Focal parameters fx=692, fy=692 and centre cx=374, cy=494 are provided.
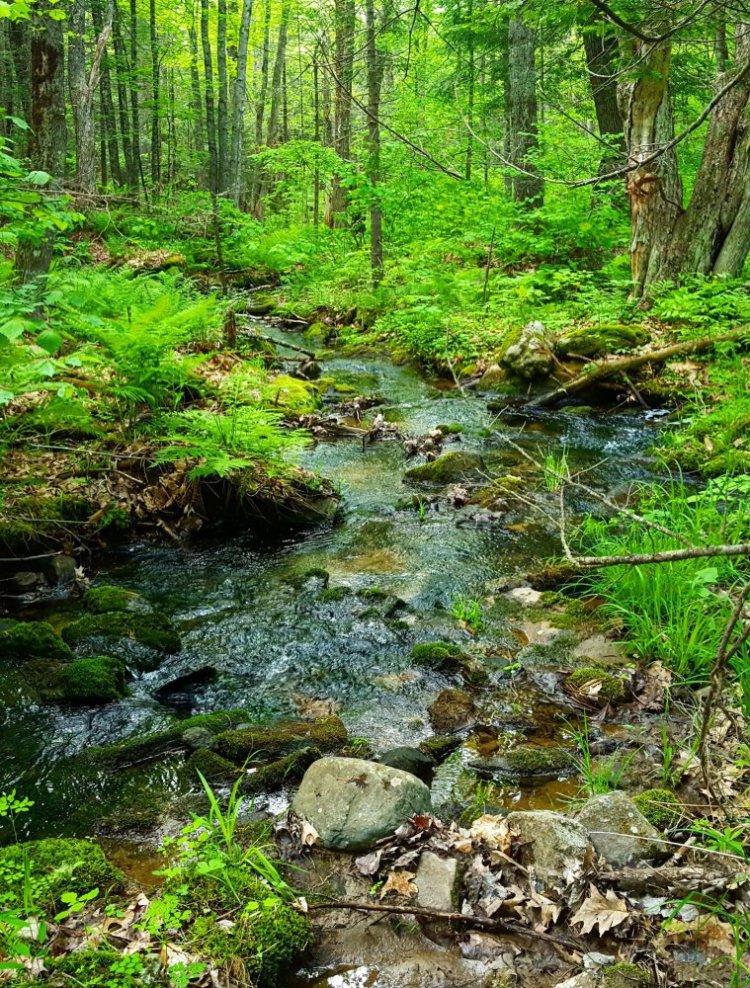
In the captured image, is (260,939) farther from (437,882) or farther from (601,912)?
(601,912)

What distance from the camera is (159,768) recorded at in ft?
12.1

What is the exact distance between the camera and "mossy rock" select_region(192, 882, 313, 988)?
7.73ft

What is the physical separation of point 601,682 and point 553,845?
158 centimetres

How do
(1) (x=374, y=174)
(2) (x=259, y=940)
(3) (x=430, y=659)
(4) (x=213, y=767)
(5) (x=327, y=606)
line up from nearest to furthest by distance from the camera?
(2) (x=259, y=940)
(4) (x=213, y=767)
(3) (x=430, y=659)
(5) (x=327, y=606)
(1) (x=374, y=174)

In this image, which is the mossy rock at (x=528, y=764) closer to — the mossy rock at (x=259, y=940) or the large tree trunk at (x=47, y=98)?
the mossy rock at (x=259, y=940)

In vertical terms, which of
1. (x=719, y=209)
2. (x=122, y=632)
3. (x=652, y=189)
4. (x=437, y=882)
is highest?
(x=652, y=189)

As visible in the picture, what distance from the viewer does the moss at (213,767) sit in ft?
11.9

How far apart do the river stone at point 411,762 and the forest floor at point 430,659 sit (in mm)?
304

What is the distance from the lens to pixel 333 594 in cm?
564

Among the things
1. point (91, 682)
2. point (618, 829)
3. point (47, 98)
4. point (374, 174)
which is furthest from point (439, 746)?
point (374, 174)

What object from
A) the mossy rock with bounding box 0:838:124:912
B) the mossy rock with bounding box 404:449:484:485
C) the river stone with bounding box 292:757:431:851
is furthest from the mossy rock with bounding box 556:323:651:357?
the mossy rock with bounding box 0:838:124:912

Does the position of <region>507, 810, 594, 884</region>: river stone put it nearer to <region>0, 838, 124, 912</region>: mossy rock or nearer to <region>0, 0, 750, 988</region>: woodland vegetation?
<region>0, 0, 750, 988</region>: woodland vegetation

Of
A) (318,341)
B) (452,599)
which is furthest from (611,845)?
(318,341)

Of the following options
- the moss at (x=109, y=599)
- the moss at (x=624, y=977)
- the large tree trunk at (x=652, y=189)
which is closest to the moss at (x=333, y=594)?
the moss at (x=109, y=599)
